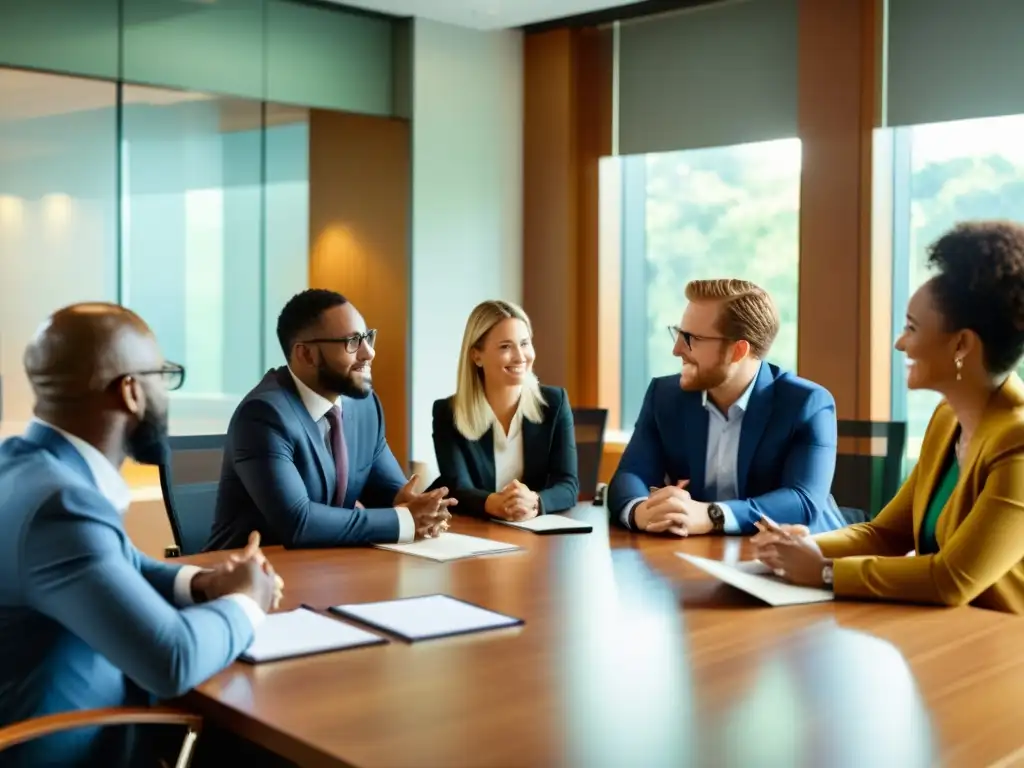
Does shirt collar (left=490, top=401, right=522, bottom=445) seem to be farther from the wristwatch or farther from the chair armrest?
the chair armrest

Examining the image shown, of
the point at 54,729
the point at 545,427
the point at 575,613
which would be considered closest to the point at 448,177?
the point at 545,427

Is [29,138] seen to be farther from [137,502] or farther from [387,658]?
[387,658]

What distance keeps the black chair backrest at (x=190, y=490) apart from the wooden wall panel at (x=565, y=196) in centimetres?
373

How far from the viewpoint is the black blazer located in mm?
3889

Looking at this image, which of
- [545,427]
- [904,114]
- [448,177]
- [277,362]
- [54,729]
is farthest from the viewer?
[448,177]

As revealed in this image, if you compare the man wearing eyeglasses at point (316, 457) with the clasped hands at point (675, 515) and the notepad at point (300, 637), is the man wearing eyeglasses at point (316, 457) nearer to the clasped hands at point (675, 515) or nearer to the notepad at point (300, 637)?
the clasped hands at point (675, 515)

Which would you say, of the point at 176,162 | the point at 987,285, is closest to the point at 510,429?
the point at 987,285

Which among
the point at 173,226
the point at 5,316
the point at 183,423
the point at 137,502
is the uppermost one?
the point at 173,226

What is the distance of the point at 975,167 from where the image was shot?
5617 mm

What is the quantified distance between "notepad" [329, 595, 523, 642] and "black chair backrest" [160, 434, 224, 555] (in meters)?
1.33

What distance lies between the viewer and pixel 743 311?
3465 millimetres

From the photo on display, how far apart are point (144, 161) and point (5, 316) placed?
41.7 inches

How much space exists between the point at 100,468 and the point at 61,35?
14.0 ft

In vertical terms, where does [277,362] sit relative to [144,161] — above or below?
below
